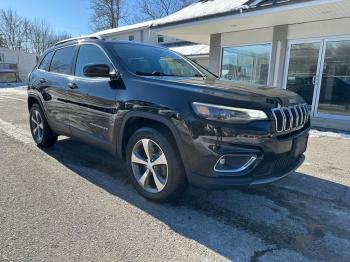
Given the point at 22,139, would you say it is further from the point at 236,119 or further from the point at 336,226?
the point at 336,226

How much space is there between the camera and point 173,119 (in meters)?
2.97

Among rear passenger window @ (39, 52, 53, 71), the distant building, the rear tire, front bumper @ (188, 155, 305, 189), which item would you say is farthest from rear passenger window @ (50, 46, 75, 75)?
the distant building

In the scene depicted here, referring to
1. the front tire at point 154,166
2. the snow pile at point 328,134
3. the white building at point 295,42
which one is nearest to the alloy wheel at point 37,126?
the front tire at point 154,166

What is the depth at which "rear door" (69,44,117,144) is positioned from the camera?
366 centimetres

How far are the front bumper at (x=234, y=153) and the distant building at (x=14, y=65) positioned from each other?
37637 millimetres

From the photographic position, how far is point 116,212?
3.14 m

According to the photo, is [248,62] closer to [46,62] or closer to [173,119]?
[46,62]

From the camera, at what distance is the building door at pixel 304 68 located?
9.09 metres

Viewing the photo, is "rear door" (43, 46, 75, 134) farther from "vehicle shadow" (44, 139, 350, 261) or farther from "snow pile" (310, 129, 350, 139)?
"snow pile" (310, 129, 350, 139)

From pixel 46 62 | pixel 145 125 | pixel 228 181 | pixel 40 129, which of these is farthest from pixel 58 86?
pixel 228 181

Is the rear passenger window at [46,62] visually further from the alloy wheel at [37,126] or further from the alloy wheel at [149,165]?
the alloy wheel at [149,165]

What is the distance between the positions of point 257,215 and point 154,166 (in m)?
1.19

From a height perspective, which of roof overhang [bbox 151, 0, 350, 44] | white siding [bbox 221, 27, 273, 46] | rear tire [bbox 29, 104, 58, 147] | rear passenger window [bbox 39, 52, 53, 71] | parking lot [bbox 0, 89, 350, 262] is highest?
roof overhang [bbox 151, 0, 350, 44]

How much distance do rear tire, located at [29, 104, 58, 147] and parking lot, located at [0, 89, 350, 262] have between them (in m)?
0.80
